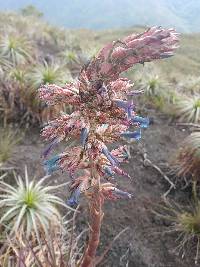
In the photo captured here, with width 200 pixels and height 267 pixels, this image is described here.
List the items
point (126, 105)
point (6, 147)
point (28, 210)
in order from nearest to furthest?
point (126, 105) < point (28, 210) < point (6, 147)

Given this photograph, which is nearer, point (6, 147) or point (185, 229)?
point (185, 229)

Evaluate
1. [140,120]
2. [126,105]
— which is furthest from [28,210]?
[126,105]

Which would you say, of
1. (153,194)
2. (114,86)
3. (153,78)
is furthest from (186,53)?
(114,86)

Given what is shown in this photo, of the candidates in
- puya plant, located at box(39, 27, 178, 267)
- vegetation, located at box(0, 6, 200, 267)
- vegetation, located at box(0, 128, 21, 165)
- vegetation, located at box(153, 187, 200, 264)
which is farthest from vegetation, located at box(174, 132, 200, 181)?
puya plant, located at box(39, 27, 178, 267)

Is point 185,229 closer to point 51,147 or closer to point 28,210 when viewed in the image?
point 28,210

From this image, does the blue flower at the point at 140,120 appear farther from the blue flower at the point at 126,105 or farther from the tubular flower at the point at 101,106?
the blue flower at the point at 126,105

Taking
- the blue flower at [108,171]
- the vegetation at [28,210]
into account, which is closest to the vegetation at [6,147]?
the vegetation at [28,210]
